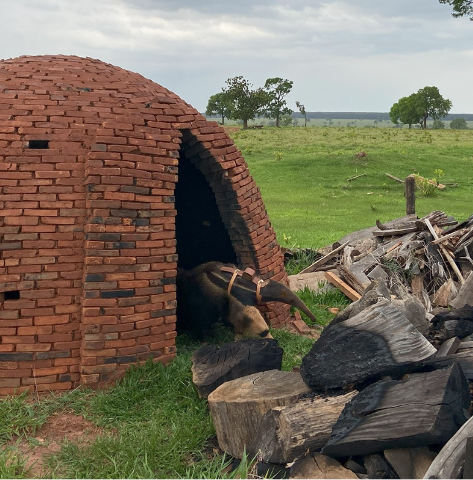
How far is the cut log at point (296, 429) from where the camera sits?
3.71 meters

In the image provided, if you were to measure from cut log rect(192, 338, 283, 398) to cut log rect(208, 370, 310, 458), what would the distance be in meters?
0.31

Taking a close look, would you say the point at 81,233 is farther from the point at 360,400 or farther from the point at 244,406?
the point at 360,400

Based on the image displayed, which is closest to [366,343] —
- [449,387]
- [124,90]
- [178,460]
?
[449,387]

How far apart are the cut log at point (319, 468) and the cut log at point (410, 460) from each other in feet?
0.82

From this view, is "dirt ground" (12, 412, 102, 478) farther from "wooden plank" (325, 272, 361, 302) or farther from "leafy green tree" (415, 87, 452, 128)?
"leafy green tree" (415, 87, 452, 128)

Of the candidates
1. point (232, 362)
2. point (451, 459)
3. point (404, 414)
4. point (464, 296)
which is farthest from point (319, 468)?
point (464, 296)

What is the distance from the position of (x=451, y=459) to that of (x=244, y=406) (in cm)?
142

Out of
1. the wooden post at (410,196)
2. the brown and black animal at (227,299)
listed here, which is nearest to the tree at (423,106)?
the wooden post at (410,196)

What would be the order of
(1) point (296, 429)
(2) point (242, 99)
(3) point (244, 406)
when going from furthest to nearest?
1. (2) point (242, 99)
2. (3) point (244, 406)
3. (1) point (296, 429)

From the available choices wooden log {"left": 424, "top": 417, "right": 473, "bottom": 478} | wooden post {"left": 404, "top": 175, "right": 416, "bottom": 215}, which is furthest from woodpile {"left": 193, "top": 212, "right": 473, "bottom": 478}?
wooden post {"left": 404, "top": 175, "right": 416, "bottom": 215}

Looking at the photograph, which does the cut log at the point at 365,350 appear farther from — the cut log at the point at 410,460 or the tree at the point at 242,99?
the tree at the point at 242,99

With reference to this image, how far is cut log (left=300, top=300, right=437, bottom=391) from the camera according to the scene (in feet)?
13.4

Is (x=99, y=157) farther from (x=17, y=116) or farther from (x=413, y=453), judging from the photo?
(x=413, y=453)

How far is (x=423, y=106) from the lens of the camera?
2657 inches
